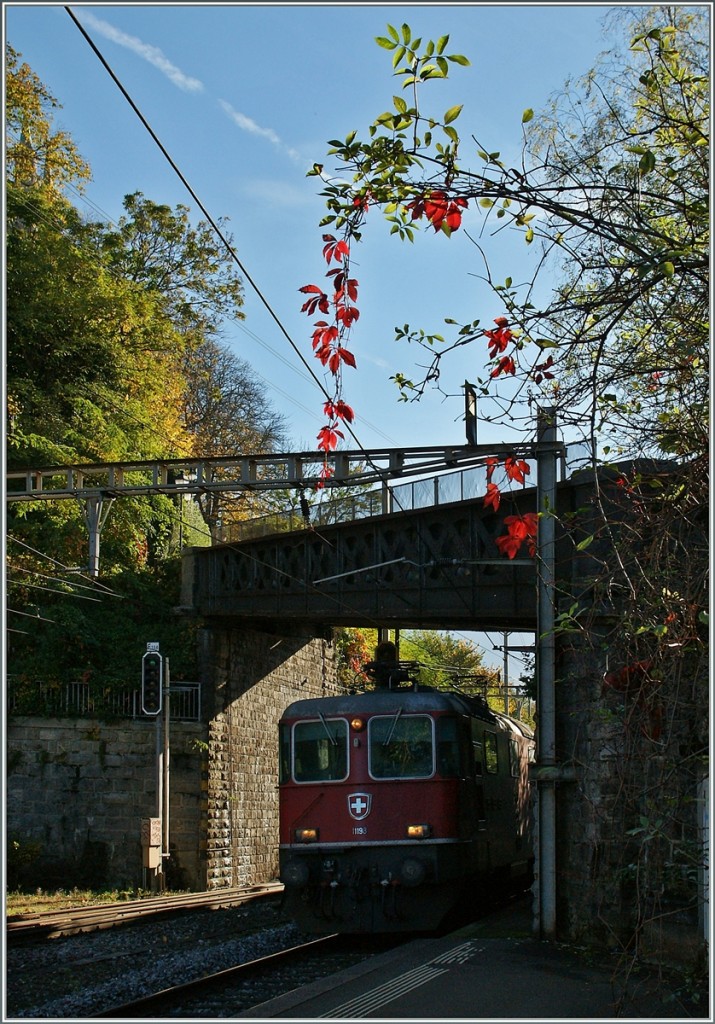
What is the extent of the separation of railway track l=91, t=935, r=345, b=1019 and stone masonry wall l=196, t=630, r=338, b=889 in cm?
1378

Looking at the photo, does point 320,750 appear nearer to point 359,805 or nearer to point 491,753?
point 359,805

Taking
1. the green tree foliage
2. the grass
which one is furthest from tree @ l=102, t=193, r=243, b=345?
the grass

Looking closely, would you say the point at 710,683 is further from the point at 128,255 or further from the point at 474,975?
the point at 128,255

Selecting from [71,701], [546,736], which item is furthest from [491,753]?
[71,701]

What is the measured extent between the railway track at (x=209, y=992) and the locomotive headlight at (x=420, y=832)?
1873 millimetres

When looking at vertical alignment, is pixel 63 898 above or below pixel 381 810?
below

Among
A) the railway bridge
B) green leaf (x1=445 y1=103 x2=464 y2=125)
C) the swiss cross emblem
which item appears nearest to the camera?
green leaf (x1=445 y1=103 x2=464 y2=125)

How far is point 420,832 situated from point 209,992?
4.01 metres

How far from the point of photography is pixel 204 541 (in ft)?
111

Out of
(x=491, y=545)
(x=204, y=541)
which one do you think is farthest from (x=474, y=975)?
(x=204, y=541)

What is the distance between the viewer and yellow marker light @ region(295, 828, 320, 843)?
15.1m

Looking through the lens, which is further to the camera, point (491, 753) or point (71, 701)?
point (71, 701)

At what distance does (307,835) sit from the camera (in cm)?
1512

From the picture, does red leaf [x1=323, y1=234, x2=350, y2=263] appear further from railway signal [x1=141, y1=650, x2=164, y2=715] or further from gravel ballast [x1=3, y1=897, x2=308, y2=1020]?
railway signal [x1=141, y1=650, x2=164, y2=715]
